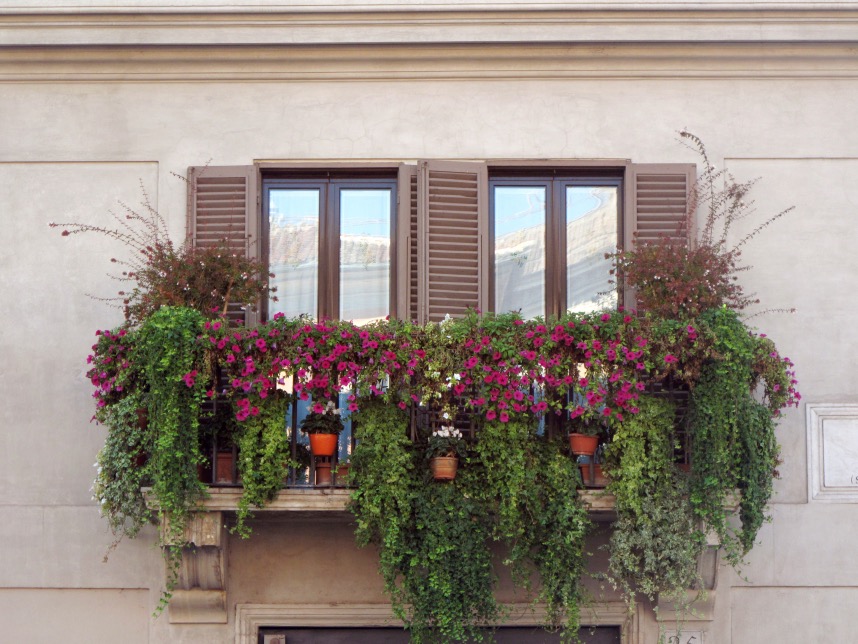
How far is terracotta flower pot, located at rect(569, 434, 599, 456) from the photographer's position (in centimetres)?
1000

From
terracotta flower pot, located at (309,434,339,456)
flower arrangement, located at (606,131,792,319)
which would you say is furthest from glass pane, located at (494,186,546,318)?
terracotta flower pot, located at (309,434,339,456)

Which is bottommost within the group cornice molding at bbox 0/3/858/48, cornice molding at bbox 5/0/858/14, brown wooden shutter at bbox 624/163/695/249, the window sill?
the window sill

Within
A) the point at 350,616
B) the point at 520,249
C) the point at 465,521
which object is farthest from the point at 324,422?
the point at 520,249

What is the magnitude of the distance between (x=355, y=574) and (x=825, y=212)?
13.8ft

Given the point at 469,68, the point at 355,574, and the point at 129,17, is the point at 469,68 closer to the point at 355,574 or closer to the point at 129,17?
the point at 129,17

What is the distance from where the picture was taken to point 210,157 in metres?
11.0

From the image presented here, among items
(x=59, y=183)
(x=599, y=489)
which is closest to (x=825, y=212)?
(x=599, y=489)

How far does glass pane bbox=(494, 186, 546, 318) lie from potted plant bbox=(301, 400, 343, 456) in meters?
1.59

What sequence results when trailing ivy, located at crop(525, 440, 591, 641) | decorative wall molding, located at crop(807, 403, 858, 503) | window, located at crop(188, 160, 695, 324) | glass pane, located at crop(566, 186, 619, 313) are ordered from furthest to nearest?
glass pane, located at crop(566, 186, 619, 313) → window, located at crop(188, 160, 695, 324) → decorative wall molding, located at crop(807, 403, 858, 503) → trailing ivy, located at crop(525, 440, 591, 641)

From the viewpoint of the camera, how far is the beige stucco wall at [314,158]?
34.3 feet

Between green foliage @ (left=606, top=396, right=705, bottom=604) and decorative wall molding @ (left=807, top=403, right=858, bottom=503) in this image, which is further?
decorative wall molding @ (left=807, top=403, right=858, bottom=503)

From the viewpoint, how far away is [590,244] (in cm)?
1098

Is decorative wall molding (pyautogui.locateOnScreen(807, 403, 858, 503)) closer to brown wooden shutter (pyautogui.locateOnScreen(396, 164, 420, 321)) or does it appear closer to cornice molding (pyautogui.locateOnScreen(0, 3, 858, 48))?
cornice molding (pyautogui.locateOnScreen(0, 3, 858, 48))

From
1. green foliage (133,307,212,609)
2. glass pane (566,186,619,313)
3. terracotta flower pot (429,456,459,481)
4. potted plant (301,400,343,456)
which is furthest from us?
glass pane (566,186,619,313)
